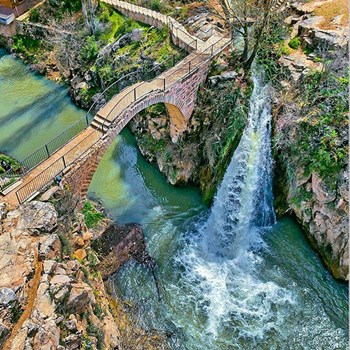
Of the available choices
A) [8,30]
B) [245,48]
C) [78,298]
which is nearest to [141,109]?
[245,48]

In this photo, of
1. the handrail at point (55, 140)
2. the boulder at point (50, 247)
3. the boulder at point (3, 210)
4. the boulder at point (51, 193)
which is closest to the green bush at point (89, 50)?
the handrail at point (55, 140)

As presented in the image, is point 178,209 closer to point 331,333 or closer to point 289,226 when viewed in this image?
point 289,226

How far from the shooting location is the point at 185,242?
25.8m

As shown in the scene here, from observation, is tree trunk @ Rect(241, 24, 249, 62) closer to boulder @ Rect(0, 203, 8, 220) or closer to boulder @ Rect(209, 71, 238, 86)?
boulder @ Rect(209, 71, 238, 86)

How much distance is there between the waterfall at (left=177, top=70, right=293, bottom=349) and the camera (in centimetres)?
2227

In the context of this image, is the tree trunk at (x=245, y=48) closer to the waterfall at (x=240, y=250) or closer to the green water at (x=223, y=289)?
the waterfall at (x=240, y=250)

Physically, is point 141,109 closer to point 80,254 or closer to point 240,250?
point 80,254

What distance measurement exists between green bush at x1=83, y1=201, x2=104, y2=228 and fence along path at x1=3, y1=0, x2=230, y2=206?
18.7ft

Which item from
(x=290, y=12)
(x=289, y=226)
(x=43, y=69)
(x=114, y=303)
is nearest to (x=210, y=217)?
(x=289, y=226)

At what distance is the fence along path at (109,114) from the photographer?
19969mm

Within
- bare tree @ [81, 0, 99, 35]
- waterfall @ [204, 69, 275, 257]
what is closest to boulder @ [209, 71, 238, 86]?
waterfall @ [204, 69, 275, 257]

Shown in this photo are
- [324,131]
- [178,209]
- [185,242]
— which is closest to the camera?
[324,131]

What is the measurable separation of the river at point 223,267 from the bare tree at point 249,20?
283 cm

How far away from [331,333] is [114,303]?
11.0m
